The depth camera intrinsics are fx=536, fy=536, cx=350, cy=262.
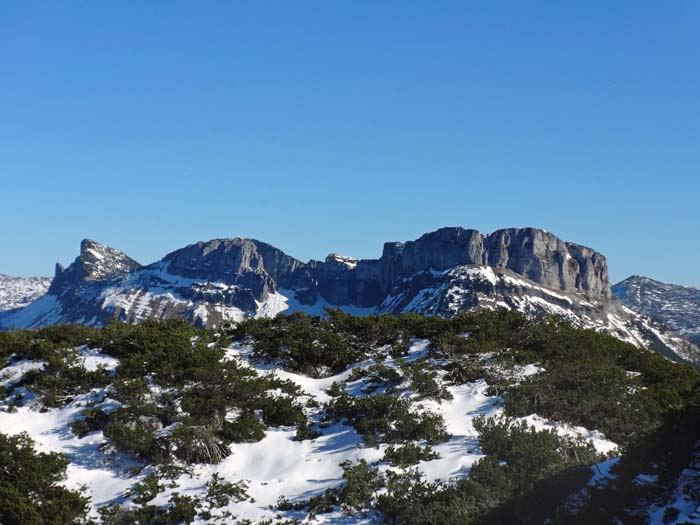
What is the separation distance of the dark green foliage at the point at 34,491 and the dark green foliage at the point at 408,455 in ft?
37.2

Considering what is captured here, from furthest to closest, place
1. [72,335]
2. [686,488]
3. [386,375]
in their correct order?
[72,335] < [386,375] < [686,488]

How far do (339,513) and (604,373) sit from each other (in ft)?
49.8

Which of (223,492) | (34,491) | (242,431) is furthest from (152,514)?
(242,431)

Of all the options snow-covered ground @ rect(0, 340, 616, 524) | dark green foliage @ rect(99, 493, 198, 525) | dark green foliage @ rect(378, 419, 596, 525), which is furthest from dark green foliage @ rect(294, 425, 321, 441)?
dark green foliage @ rect(99, 493, 198, 525)

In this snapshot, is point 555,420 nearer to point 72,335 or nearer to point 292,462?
point 292,462

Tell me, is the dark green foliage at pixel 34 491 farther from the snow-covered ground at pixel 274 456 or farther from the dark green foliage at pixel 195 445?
the dark green foliage at pixel 195 445

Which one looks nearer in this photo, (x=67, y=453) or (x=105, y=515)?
(x=105, y=515)

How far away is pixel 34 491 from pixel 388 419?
1403 centimetres

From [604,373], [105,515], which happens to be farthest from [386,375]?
[105,515]

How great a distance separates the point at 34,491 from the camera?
62.7 feet

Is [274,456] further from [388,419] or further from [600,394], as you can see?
[600,394]

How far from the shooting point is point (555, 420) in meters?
23.8

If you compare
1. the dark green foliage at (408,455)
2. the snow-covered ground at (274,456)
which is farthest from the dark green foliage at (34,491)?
the dark green foliage at (408,455)

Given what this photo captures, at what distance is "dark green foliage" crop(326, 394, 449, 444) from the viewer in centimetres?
2336
